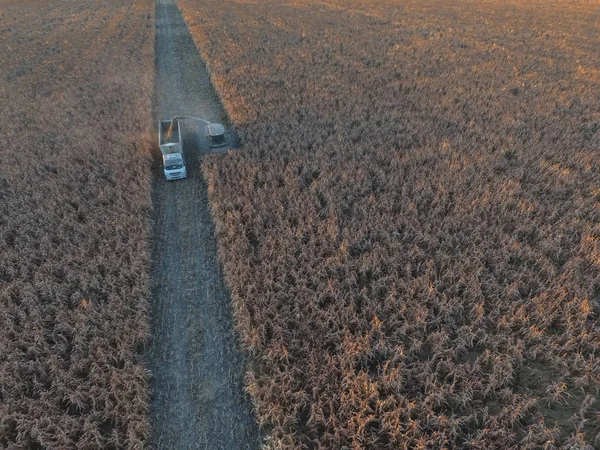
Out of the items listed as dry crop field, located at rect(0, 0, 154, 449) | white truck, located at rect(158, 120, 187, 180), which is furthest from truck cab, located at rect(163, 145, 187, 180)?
dry crop field, located at rect(0, 0, 154, 449)

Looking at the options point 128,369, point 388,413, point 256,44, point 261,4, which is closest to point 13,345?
point 128,369

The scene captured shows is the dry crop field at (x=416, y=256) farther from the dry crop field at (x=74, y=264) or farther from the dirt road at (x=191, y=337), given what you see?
the dry crop field at (x=74, y=264)

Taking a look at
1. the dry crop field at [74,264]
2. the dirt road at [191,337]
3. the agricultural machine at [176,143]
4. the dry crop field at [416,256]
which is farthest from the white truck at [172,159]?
the dry crop field at [416,256]

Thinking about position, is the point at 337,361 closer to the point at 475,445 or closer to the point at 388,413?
the point at 388,413

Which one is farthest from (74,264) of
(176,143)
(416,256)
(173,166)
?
(416,256)

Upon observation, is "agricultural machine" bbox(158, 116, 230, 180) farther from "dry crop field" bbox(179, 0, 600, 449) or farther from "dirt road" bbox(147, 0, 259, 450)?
"dry crop field" bbox(179, 0, 600, 449)

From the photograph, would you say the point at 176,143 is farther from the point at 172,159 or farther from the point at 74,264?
the point at 74,264
